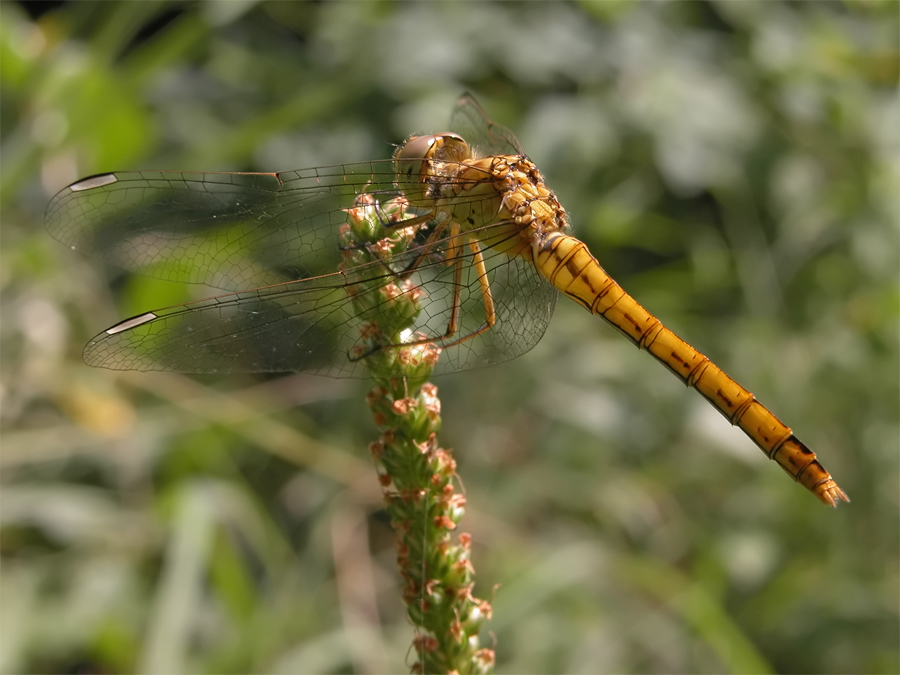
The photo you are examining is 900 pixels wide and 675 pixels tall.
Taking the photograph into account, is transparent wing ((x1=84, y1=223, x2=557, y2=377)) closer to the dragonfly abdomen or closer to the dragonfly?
the dragonfly

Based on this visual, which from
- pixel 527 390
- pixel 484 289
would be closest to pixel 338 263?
pixel 484 289

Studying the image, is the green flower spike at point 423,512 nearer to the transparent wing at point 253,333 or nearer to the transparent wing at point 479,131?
the transparent wing at point 253,333

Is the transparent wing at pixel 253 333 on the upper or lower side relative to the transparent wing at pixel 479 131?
lower

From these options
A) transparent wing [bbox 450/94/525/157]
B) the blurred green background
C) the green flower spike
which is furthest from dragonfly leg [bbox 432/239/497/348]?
the blurred green background

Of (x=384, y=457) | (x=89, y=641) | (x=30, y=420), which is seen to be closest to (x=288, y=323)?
(x=384, y=457)

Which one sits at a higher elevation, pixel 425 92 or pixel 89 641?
pixel 425 92

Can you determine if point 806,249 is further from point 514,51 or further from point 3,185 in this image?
point 3,185

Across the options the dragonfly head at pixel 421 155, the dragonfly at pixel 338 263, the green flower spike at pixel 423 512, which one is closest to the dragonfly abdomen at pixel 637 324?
the dragonfly at pixel 338 263
